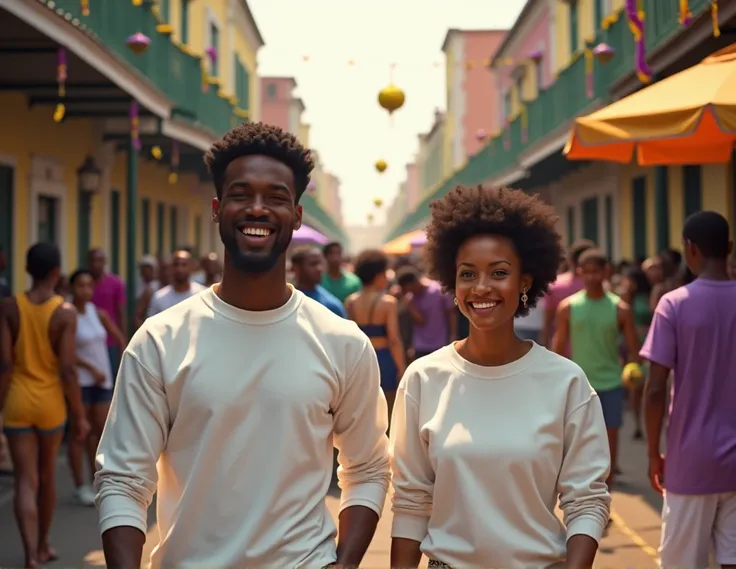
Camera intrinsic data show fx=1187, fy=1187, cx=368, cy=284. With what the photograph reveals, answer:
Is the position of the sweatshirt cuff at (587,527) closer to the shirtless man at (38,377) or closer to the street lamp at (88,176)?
the shirtless man at (38,377)

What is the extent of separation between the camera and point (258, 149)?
3240mm

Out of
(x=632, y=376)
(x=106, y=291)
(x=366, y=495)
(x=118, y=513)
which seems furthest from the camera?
(x=106, y=291)

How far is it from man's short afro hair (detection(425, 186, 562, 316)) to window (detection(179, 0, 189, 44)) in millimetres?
19916

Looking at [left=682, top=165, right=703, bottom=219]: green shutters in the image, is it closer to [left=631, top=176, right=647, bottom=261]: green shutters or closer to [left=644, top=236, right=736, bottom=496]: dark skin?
[left=631, top=176, right=647, bottom=261]: green shutters

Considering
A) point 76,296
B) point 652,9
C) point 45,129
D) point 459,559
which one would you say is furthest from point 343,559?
point 45,129

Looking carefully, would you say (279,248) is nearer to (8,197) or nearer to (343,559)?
(343,559)

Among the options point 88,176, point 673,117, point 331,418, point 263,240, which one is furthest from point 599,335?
point 88,176

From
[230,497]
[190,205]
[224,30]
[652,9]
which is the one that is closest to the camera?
[230,497]

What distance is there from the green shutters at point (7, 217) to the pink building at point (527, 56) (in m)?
14.1

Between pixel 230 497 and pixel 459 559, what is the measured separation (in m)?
0.64

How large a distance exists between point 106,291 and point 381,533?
4.42m

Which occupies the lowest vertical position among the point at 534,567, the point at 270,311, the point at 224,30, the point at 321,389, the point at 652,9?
the point at 534,567

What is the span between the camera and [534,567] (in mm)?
3131

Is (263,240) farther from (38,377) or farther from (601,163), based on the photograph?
(601,163)
